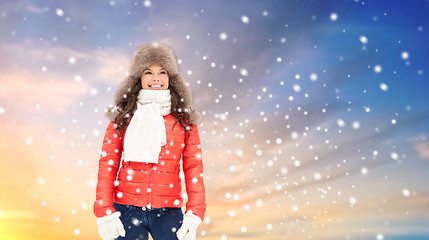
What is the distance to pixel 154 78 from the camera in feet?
15.7

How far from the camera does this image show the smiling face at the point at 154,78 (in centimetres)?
480

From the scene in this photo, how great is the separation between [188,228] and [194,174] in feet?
1.87

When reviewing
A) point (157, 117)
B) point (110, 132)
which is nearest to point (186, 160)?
point (157, 117)

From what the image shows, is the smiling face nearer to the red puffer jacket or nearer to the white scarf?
the white scarf

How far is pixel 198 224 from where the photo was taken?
4352 millimetres

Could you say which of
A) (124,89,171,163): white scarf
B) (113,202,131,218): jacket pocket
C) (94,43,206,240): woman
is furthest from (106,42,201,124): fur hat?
(113,202,131,218): jacket pocket

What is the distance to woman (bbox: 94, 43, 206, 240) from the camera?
14.0 feet

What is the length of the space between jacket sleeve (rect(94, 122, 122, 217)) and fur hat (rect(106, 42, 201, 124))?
263 millimetres

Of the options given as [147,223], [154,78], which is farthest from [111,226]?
[154,78]

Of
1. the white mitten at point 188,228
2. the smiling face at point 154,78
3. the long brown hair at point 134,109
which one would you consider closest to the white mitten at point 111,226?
the white mitten at point 188,228

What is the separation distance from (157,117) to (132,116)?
0.32 metres

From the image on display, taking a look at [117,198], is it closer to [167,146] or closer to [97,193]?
[97,193]

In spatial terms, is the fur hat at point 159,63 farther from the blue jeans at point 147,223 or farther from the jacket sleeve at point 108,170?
the blue jeans at point 147,223

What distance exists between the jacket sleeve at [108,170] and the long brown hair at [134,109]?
0.33 ft
